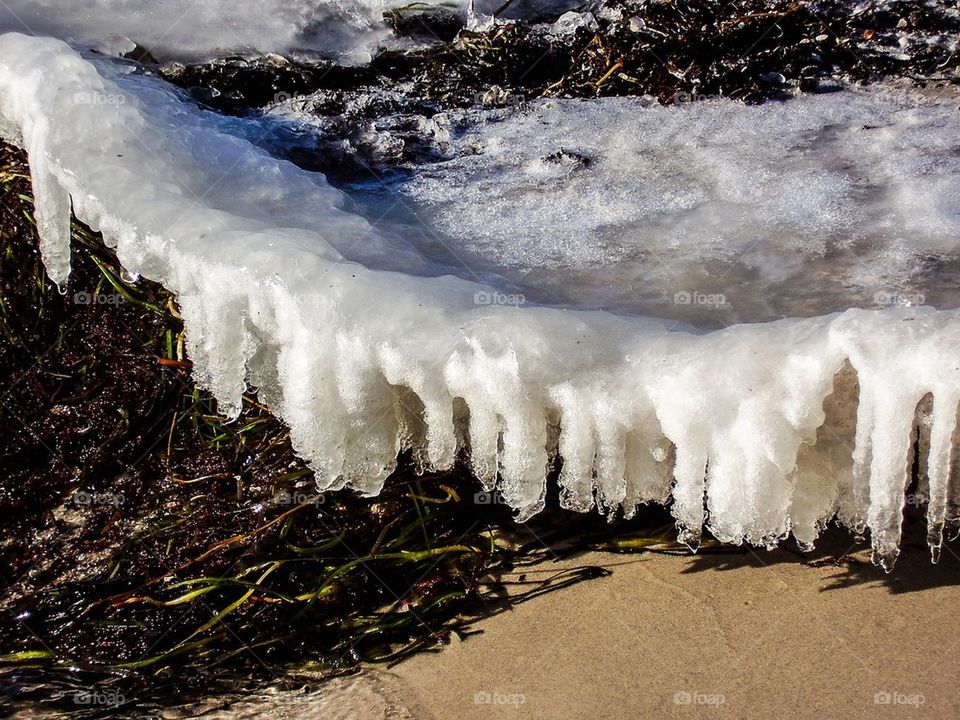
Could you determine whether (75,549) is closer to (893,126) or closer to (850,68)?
(893,126)

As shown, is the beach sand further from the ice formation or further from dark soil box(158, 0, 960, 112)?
dark soil box(158, 0, 960, 112)

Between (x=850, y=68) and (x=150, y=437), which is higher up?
(x=850, y=68)

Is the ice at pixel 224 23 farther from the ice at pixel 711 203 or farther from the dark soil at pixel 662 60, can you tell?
the ice at pixel 711 203

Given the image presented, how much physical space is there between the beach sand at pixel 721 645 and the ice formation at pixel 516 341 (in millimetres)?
295

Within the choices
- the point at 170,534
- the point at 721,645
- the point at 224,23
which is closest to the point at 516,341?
the point at 721,645

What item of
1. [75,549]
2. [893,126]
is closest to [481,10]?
[893,126]

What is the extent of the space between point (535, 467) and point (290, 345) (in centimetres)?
74

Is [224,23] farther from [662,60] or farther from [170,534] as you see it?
[170,534]

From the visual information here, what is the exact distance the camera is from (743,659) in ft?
8.49

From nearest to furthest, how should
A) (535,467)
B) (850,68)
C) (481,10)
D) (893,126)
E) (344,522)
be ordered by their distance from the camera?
(535,467) < (344,522) < (893,126) < (850,68) < (481,10)

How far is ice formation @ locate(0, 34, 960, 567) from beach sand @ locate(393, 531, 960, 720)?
11.6 inches

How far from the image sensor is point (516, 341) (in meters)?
2.45

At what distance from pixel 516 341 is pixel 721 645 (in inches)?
39.5

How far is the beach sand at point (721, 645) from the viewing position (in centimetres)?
248
